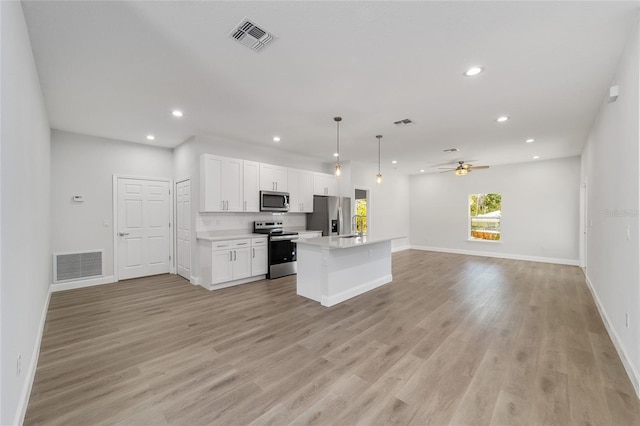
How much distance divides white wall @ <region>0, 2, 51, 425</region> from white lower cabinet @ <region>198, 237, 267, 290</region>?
239 centimetres

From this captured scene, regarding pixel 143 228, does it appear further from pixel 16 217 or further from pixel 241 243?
pixel 16 217

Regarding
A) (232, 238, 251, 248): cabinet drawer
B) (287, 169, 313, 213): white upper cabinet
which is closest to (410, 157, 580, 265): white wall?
(287, 169, 313, 213): white upper cabinet

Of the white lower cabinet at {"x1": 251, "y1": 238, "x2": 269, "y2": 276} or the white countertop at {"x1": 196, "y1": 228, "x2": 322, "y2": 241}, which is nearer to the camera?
the white countertop at {"x1": 196, "y1": 228, "x2": 322, "y2": 241}

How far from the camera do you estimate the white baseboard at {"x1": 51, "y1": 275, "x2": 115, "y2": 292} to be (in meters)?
4.70

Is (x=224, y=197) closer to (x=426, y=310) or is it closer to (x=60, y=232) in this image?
(x=60, y=232)

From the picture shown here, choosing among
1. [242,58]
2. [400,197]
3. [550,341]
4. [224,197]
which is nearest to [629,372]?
[550,341]

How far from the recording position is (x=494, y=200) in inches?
324

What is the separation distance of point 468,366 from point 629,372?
1.27m

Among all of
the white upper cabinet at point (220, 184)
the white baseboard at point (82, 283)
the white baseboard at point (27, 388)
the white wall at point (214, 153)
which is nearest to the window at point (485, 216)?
the white wall at point (214, 153)

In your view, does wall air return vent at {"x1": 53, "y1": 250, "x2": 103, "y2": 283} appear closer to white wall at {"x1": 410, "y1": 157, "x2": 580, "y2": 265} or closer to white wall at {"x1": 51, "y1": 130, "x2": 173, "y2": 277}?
white wall at {"x1": 51, "y1": 130, "x2": 173, "y2": 277}

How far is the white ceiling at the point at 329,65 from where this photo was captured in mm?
2000

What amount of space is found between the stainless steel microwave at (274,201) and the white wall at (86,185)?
260 cm

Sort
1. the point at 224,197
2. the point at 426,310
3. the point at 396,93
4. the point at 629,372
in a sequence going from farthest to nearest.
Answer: the point at 224,197, the point at 426,310, the point at 396,93, the point at 629,372

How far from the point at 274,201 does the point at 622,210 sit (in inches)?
200
